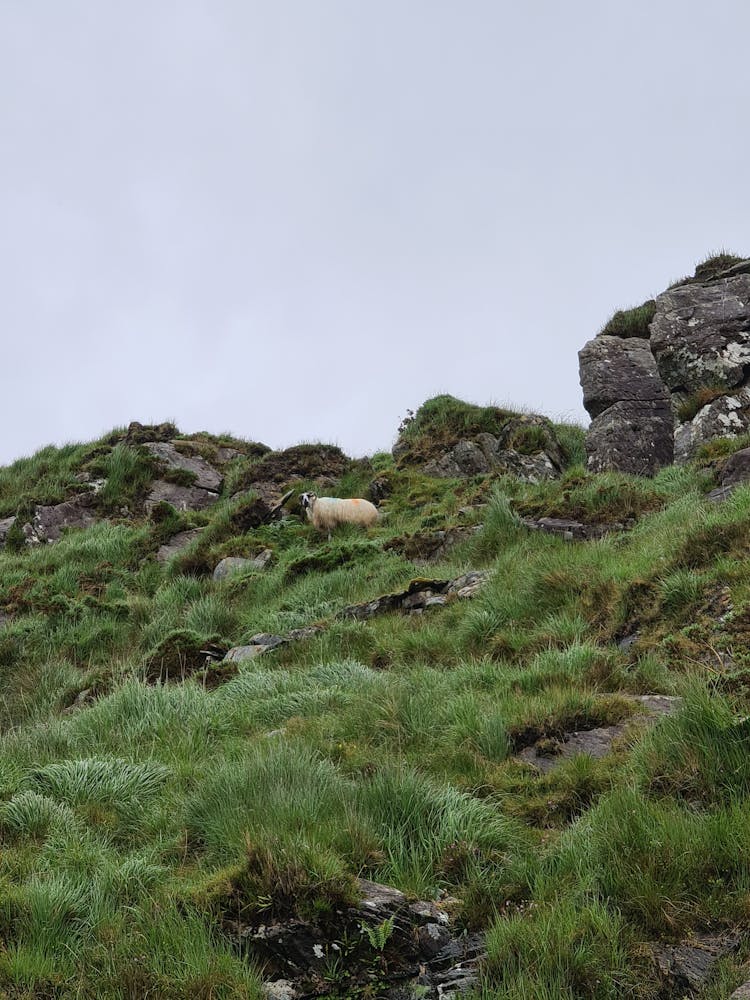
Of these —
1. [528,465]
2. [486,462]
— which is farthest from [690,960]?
[486,462]

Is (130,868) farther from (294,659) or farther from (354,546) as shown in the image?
(354,546)

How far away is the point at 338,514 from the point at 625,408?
5.81 metres

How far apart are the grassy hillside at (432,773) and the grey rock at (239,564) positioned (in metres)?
2.14

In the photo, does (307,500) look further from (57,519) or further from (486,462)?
(57,519)

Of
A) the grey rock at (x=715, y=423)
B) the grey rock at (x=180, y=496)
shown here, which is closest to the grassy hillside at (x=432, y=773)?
the grey rock at (x=715, y=423)

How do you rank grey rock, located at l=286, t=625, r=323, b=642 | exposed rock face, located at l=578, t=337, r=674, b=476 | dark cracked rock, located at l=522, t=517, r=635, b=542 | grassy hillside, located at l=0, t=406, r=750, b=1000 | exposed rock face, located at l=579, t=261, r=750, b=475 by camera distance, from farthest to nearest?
exposed rock face, located at l=578, t=337, r=674, b=476
exposed rock face, located at l=579, t=261, r=750, b=475
dark cracked rock, located at l=522, t=517, r=635, b=542
grey rock, located at l=286, t=625, r=323, b=642
grassy hillside, located at l=0, t=406, r=750, b=1000

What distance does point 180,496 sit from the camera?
69.2ft

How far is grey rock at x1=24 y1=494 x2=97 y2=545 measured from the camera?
19.3m

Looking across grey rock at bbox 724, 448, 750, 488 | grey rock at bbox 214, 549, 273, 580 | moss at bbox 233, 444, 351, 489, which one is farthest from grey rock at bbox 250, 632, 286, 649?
moss at bbox 233, 444, 351, 489

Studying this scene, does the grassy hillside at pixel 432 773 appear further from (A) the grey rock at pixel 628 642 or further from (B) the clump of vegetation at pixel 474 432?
(B) the clump of vegetation at pixel 474 432

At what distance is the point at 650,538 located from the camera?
380 inches

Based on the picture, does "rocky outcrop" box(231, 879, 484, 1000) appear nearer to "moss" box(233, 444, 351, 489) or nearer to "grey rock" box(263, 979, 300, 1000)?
"grey rock" box(263, 979, 300, 1000)

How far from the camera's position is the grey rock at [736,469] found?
10.9m

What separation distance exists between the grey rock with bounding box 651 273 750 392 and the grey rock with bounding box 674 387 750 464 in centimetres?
45
